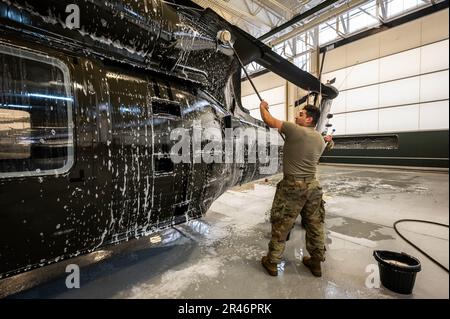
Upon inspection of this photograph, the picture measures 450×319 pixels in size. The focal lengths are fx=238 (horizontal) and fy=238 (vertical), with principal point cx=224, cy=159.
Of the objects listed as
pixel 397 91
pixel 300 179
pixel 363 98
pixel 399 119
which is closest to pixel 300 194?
pixel 300 179

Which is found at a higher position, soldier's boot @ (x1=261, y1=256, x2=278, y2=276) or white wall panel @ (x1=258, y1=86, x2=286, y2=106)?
white wall panel @ (x1=258, y1=86, x2=286, y2=106)

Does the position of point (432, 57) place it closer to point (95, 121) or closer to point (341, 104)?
point (341, 104)

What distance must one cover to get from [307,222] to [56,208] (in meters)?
1.89

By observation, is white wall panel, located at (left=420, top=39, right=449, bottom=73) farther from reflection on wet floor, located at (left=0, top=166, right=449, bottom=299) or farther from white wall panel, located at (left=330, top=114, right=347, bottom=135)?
reflection on wet floor, located at (left=0, top=166, right=449, bottom=299)

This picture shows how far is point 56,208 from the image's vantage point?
1.34 m

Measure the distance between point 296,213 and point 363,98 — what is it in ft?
37.1

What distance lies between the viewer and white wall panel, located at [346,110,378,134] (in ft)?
35.6

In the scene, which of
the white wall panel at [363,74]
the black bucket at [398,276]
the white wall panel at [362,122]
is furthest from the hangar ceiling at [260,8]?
the black bucket at [398,276]

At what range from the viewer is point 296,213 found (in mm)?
2055

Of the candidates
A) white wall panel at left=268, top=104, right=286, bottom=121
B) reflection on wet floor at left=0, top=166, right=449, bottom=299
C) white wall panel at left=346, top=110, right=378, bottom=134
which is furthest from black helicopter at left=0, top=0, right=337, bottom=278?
white wall panel at left=268, top=104, right=286, bottom=121

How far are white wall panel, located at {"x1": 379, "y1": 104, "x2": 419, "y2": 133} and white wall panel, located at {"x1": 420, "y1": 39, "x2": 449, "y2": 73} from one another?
1424mm

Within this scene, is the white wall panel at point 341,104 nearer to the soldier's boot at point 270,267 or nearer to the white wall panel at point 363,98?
the white wall panel at point 363,98
